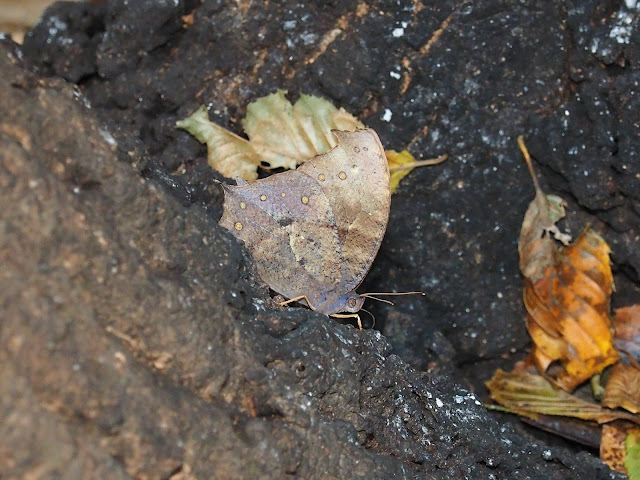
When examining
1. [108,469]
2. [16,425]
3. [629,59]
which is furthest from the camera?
[629,59]

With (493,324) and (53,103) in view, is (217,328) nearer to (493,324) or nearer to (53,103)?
(53,103)

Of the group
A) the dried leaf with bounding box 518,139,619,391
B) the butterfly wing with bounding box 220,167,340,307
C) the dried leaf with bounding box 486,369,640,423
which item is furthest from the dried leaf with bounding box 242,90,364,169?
the dried leaf with bounding box 486,369,640,423

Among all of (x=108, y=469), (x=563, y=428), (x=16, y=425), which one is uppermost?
(x=16, y=425)

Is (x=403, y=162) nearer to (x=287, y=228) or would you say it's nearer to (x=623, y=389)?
(x=287, y=228)

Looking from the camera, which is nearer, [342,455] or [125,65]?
[342,455]

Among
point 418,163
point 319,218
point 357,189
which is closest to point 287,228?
point 319,218

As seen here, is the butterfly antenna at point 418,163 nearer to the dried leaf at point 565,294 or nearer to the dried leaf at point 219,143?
the dried leaf at point 565,294

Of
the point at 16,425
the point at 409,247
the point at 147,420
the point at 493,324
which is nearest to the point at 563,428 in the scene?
the point at 493,324

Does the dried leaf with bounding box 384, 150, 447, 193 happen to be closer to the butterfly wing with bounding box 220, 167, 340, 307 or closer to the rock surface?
the rock surface

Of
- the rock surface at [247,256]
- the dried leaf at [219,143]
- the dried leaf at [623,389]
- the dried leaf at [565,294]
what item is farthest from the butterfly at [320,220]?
the dried leaf at [623,389]
